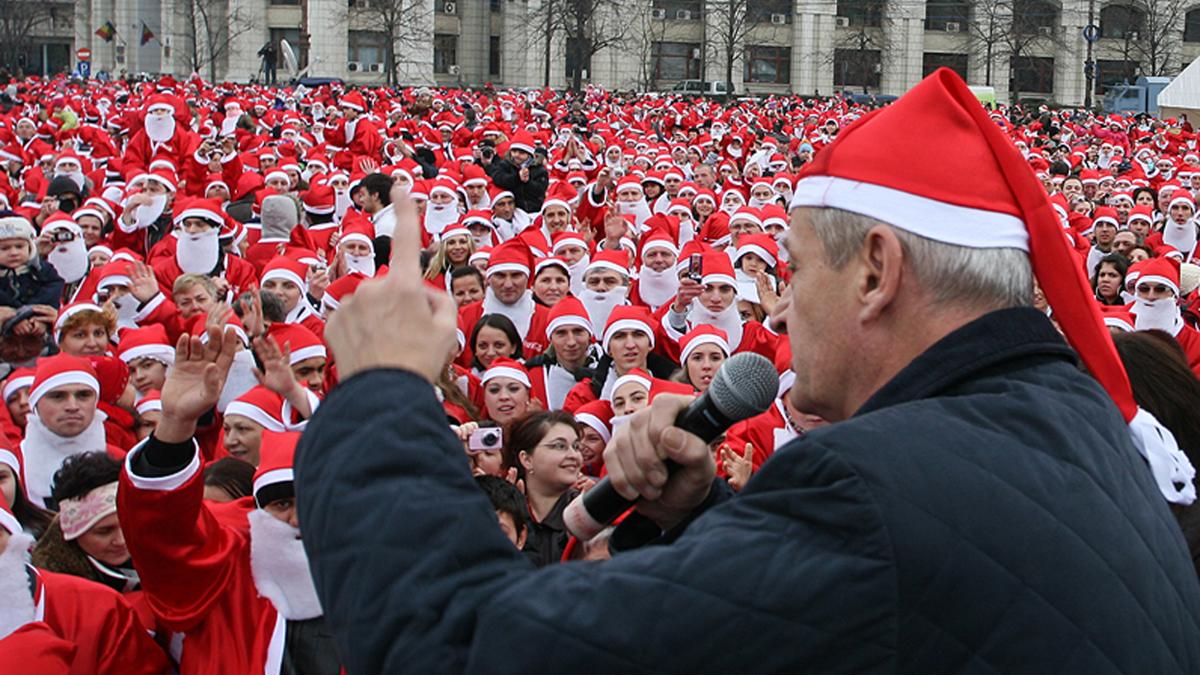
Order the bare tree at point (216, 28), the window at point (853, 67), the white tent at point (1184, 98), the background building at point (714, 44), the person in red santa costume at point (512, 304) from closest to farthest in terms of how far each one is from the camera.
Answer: the person in red santa costume at point (512, 304)
the white tent at point (1184, 98)
the bare tree at point (216, 28)
the background building at point (714, 44)
the window at point (853, 67)

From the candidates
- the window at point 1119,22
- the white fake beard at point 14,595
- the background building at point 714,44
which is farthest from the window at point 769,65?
the white fake beard at point 14,595

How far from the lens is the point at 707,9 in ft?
242

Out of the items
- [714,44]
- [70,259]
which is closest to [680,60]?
[714,44]

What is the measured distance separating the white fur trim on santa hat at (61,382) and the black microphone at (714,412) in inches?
204

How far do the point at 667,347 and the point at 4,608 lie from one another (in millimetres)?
6057

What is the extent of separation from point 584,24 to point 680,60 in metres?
26.6

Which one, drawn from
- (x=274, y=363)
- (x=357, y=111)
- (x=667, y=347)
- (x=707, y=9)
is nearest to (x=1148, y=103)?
(x=707, y=9)

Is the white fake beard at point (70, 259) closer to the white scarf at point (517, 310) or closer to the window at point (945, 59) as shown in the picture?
the white scarf at point (517, 310)

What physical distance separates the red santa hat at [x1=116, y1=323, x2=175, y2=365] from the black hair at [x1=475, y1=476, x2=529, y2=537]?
3677mm

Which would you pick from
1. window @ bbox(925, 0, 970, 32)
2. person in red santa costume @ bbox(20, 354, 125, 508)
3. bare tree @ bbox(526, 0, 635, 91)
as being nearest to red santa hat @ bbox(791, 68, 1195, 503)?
person in red santa costume @ bbox(20, 354, 125, 508)

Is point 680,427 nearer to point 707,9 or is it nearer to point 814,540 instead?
point 814,540

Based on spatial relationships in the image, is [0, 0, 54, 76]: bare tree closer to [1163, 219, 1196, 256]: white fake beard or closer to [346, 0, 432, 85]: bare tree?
[346, 0, 432, 85]: bare tree

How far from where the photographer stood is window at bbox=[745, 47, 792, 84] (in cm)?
7794

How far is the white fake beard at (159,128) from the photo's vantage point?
796 inches
